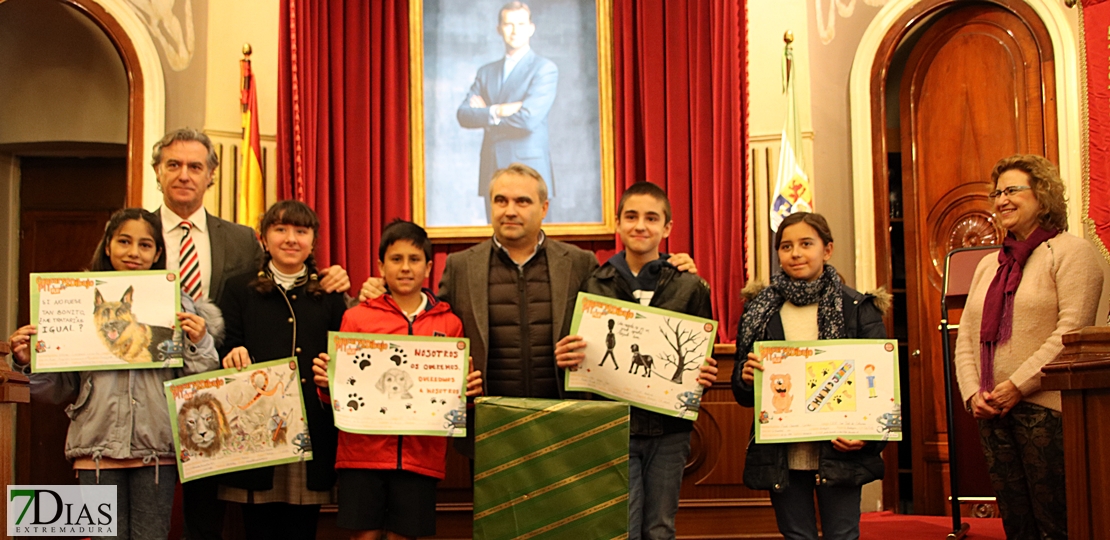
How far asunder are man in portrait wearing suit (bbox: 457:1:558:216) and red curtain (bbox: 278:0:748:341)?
44cm

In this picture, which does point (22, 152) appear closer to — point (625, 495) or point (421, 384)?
point (421, 384)

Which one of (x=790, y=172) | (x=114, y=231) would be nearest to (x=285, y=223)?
(x=114, y=231)

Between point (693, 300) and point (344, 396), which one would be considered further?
point (693, 300)

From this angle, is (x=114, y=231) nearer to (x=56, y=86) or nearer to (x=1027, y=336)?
(x=1027, y=336)

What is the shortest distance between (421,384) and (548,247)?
0.65m

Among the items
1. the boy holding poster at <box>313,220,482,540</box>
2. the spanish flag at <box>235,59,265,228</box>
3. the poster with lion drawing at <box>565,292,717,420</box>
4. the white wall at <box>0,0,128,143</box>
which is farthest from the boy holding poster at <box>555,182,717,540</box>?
the white wall at <box>0,0,128,143</box>

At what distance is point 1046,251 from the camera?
330cm

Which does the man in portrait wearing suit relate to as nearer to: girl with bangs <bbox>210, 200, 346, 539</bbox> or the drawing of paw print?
girl with bangs <bbox>210, 200, 346, 539</bbox>

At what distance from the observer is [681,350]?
298cm

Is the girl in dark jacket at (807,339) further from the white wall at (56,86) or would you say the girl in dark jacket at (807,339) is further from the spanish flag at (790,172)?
the white wall at (56,86)

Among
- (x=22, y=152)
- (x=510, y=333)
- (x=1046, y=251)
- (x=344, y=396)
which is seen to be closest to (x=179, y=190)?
(x=344, y=396)

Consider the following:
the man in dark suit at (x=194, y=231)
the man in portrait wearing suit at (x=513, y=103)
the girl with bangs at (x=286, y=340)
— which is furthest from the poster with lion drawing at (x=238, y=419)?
the man in portrait wearing suit at (x=513, y=103)

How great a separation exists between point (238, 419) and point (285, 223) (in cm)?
65

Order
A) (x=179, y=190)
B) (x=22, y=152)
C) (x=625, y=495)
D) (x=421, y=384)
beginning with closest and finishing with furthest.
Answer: (x=625, y=495)
(x=421, y=384)
(x=179, y=190)
(x=22, y=152)
